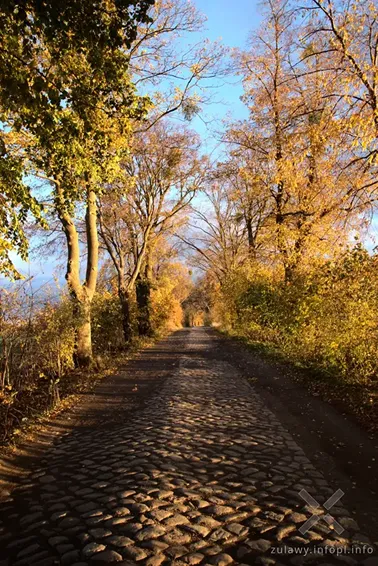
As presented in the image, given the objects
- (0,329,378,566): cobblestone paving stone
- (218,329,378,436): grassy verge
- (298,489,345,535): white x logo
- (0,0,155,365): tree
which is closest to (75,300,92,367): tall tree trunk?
(0,0,155,365): tree

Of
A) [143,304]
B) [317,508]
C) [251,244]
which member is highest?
[251,244]

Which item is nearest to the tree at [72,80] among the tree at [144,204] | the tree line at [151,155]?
the tree line at [151,155]

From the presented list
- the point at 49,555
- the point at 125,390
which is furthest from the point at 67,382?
the point at 49,555

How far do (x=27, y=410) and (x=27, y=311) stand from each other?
213cm

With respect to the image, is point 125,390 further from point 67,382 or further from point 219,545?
point 219,545

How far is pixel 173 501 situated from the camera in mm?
3857

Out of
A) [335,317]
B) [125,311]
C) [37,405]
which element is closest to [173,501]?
[37,405]

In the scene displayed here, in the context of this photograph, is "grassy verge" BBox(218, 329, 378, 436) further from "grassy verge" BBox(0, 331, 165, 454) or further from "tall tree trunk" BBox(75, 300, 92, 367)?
"tall tree trunk" BBox(75, 300, 92, 367)

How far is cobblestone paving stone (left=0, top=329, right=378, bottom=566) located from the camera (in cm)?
309

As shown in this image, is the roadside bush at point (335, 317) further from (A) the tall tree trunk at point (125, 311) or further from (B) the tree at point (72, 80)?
(A) the tall tree trunk at point (125, 311)

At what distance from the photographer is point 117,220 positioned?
22.8 m

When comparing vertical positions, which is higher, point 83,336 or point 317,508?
point 83,336

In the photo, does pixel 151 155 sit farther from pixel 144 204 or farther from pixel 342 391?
pixel 342 391

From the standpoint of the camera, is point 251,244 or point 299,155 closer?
point 299,155
